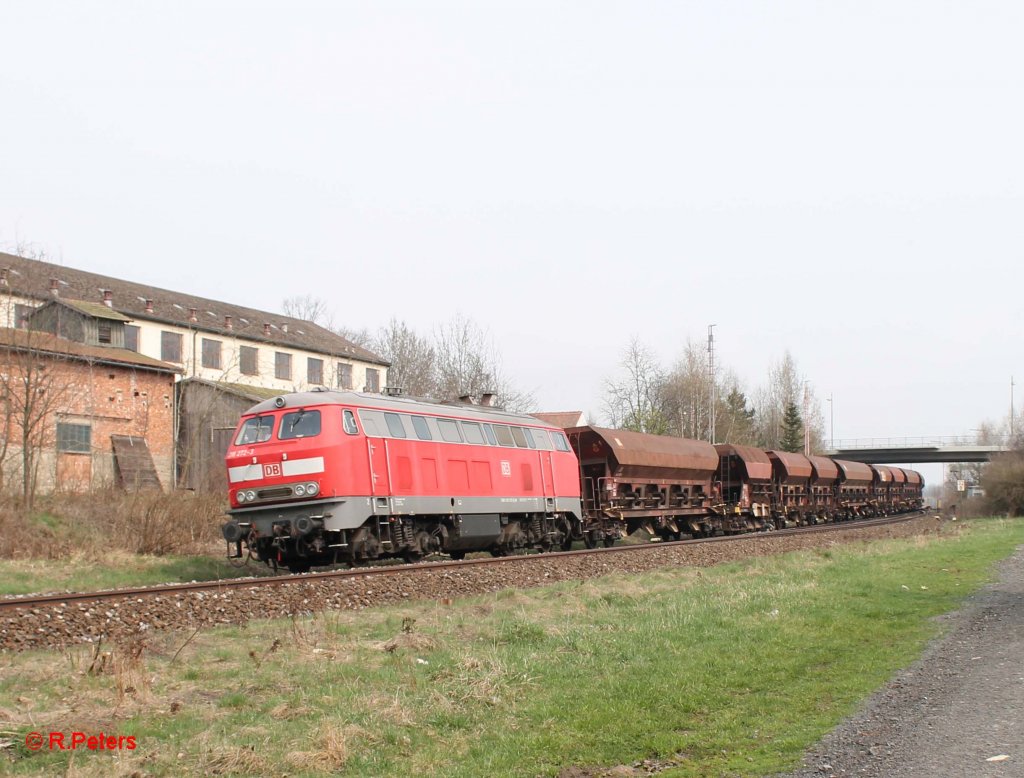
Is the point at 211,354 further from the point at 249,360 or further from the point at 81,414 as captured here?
the point at 81,414

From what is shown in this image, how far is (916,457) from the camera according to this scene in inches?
3834

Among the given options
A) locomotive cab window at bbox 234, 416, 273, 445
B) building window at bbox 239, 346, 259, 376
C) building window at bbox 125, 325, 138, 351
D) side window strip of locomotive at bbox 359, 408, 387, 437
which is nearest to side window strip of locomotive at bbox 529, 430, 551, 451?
side window strip of locomotive at bbox 359, 408, 387, 437

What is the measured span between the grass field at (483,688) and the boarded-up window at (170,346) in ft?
134

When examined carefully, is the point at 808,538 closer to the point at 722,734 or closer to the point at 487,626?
the point at 487,626

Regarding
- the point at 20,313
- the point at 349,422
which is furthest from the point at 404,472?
the point at 20,313

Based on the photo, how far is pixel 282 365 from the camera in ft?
196

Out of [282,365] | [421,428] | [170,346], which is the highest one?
[170,346]

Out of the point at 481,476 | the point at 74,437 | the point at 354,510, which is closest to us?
the point at 354,510

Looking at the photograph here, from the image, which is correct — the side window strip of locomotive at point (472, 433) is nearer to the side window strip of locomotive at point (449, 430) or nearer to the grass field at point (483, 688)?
the side window strip of locomotive at point (449, 430)

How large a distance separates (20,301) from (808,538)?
112 feet

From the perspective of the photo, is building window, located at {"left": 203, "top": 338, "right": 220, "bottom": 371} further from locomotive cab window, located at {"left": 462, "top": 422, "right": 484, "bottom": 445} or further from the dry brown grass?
locomotive cab window, located at {"left": 462, "top": 422, "right": 484, "bottom": 445}

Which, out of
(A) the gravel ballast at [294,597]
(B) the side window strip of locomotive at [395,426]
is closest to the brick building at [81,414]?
(B) the side window strip of locomotive at [395,426]

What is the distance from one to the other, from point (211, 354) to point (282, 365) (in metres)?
5.38

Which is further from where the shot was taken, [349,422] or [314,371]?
[314,371]
